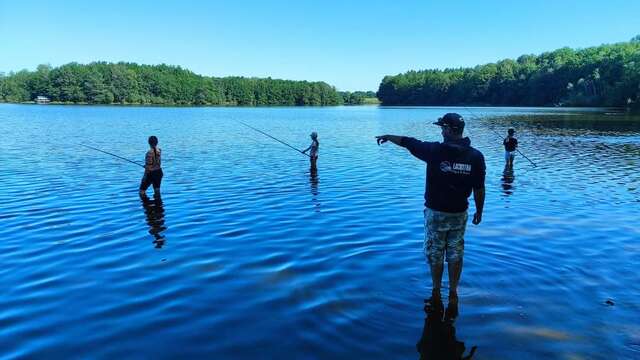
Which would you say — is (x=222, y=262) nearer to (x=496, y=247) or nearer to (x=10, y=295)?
(x=10, y=295)

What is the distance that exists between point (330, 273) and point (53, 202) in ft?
34.6

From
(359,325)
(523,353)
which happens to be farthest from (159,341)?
(523,353)

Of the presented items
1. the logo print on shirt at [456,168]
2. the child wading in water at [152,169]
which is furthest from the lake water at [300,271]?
the logo print on shirt at [456,168]

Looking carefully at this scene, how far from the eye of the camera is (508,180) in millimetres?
19438

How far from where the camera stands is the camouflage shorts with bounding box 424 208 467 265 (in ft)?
21.8

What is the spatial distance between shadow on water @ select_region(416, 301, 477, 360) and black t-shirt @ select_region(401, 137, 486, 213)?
4.81 feet

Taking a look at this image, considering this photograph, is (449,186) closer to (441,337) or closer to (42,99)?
(441,337)

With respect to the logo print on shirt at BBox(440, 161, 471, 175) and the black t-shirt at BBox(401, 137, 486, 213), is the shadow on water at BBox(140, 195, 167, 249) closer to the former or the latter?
the black t-shirt at BBox(401, 137, 486, 213)

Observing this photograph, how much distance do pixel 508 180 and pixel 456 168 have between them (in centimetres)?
1420

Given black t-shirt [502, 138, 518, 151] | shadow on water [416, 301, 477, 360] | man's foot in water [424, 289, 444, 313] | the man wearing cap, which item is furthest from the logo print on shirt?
black t-shirt [502, 138, 518, 151]

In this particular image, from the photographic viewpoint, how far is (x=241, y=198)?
15.9m

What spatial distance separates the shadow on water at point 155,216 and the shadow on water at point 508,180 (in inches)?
432

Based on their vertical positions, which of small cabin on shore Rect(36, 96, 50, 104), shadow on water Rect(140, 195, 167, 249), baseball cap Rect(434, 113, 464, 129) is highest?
small cabin on shore Rect(36, 96, 50, 104)

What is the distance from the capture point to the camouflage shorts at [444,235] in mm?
6656
